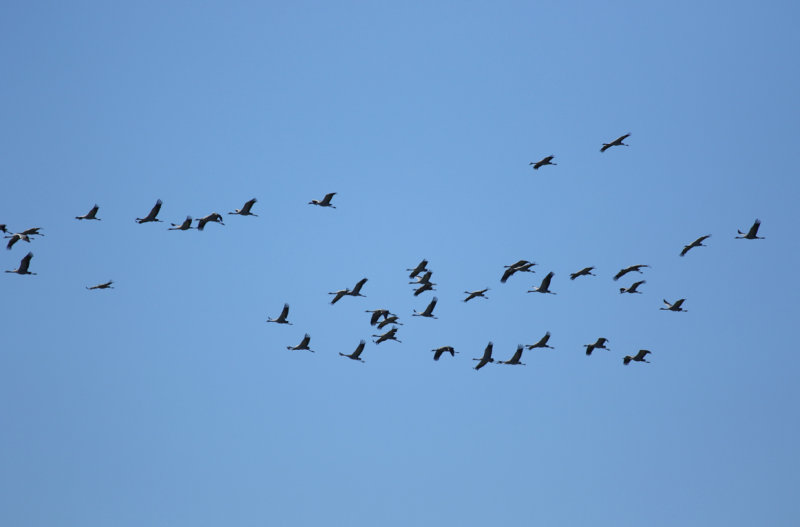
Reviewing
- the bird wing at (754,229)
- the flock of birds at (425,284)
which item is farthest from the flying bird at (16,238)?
the bird wing at (754,229)

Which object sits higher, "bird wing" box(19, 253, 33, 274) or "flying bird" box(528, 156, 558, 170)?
"flying bird" box(528, 156, 558, 170)

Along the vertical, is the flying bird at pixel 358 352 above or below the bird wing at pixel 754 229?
below

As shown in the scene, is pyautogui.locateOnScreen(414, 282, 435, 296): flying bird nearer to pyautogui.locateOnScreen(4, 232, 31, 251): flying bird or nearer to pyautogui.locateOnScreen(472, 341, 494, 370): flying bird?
pyautogui.locateOnScreen(472, 341, 494, 370): flying bird

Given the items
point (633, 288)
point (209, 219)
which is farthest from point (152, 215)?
point (633, 288)

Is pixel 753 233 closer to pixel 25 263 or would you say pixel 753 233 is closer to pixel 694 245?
pixel 694 245

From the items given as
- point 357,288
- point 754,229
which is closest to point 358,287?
point 357,288

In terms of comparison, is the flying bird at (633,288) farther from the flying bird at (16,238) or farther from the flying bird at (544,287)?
the flying bird at (16,238)

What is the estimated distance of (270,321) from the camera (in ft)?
279

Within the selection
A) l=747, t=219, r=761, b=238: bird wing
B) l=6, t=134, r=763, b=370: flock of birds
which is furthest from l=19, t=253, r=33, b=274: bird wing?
l=747, t=219, r=761, b=238: bird wing

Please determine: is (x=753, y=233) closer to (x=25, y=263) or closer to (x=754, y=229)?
(x=754, y=229)

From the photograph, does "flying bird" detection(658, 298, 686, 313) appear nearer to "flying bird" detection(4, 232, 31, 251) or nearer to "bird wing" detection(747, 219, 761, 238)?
"bird wing" detection(747, 219, 761, 238)

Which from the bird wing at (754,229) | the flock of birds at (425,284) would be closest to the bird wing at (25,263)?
the flock of birds at (425,284)

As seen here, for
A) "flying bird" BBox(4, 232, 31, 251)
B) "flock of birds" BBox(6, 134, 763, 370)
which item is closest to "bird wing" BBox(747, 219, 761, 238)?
"flock of birds" BBox(6, 134, 763, 370)

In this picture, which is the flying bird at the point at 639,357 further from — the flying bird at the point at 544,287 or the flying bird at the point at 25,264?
the flying bird at the point at 25,264
